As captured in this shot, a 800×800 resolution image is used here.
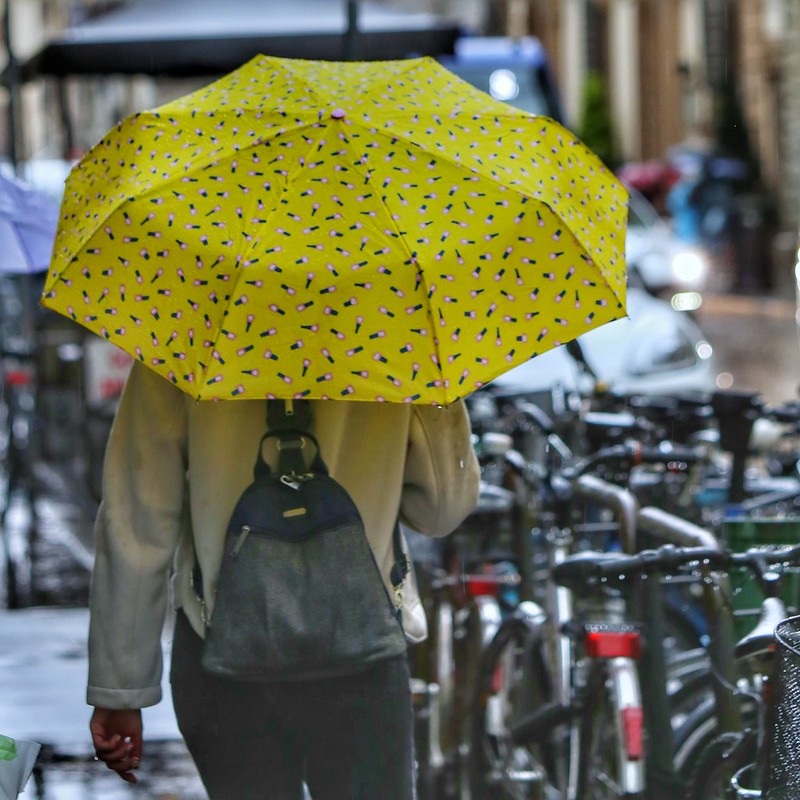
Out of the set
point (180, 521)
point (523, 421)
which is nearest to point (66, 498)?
point (523, 421)

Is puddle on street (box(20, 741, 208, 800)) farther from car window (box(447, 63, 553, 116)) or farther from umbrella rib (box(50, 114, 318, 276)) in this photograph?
car window (box(447, 63, 553, 116))

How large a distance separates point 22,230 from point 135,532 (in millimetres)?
1853

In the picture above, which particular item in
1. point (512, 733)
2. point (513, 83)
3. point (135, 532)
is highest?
point (513, 83)

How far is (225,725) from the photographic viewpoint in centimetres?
297

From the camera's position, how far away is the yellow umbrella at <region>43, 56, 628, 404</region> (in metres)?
2.79

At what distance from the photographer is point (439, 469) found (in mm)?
3121

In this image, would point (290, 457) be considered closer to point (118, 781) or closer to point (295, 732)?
point (295, 732)

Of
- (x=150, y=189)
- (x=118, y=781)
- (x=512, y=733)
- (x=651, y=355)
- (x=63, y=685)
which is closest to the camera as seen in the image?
(x=150, y=189)

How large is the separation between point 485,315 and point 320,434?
380mm

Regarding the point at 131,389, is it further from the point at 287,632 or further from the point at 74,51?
the point at 74,51

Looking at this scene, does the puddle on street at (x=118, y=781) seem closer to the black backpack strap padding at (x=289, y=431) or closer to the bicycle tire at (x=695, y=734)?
the bicycle tire at (x=695, y=734)

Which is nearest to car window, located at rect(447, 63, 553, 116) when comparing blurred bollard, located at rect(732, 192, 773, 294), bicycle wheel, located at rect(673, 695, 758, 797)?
blurred bollard, located at rect(732, 192, 773, 294)

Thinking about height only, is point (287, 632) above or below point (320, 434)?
below

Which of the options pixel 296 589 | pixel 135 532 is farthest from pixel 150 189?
pixel 296 589
